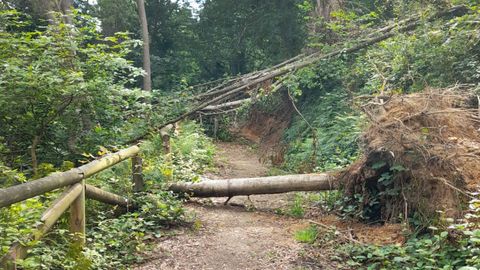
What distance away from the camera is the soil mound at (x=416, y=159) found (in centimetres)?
511

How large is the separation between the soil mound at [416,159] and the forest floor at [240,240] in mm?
534

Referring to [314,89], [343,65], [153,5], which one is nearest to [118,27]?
[153,5]

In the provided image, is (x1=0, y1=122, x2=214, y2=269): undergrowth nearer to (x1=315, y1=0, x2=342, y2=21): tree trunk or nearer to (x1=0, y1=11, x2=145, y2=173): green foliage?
(x1=0, y1=11, x2=145, y2=173): green foliage

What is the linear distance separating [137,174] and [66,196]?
8.08ft

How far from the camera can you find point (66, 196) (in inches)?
155

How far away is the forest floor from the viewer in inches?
199

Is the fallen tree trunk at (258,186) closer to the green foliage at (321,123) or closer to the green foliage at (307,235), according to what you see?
the green foliage at (307,235)

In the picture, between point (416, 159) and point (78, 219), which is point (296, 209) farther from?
point (78, 219)

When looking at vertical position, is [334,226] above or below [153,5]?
below

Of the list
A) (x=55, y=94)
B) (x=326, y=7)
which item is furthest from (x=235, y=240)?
(x=326, y=7)

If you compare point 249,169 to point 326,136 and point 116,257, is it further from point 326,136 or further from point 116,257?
point 116,257

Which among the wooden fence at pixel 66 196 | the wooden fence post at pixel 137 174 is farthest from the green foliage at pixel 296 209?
the wooden fence at pixel 66 196

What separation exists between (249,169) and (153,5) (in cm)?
1559

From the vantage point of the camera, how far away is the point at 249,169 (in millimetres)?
12164
